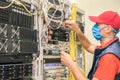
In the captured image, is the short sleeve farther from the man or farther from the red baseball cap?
the red baseball cap

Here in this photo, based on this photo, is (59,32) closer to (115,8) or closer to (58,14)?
(58,14)

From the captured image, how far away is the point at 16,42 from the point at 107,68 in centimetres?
67

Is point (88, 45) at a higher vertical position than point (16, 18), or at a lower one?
Answer: lower

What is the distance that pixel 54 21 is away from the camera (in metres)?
2.01

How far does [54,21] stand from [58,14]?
120 millimetres

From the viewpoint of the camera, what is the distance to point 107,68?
1587 mm

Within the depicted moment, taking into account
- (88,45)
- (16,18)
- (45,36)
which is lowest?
(88,45)

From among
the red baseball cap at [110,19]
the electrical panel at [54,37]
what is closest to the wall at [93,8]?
the electrical panel at [54,37]

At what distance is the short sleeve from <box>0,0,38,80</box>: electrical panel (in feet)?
1.68

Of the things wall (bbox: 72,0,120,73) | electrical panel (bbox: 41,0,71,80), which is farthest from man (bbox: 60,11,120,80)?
wall (bbox: 72,0,120,73)

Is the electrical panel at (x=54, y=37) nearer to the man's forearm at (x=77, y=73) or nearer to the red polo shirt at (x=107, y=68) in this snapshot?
the man's forearm at (x=77, y=73)

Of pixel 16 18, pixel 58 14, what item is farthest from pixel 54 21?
pixel 16 18

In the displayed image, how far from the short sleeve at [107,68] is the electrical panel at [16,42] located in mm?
513

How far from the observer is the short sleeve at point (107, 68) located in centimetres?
159
